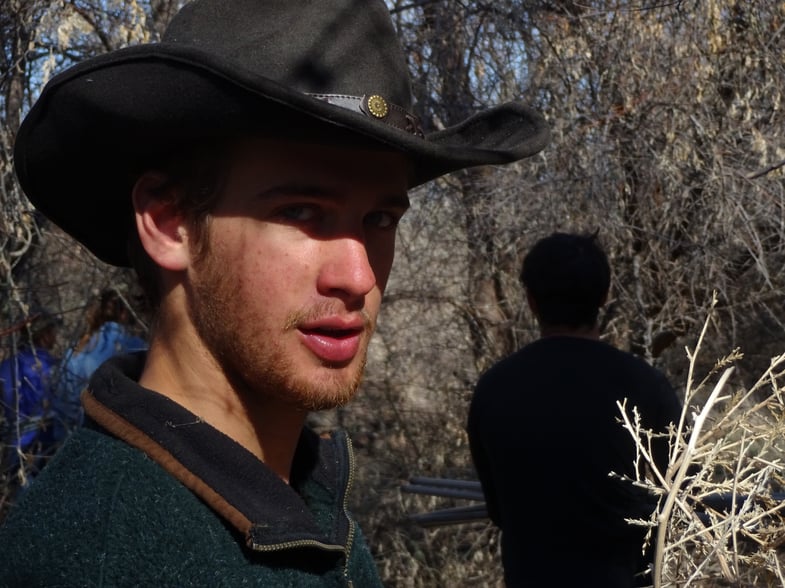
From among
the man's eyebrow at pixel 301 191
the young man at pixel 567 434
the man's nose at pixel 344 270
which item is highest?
the man's eyebrow at pixel 301 191

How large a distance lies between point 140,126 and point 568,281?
6.62 ft

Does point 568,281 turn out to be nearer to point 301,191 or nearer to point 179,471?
point 301,191

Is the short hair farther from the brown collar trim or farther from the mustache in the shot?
the brown collar trim

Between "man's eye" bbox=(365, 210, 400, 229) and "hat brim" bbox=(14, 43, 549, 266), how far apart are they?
0.31 ft

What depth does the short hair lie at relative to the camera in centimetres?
331

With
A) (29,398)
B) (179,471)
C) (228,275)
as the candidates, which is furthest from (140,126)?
(29,398)

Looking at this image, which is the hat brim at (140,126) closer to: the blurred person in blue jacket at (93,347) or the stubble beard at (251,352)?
the stubble beard at (251,352)

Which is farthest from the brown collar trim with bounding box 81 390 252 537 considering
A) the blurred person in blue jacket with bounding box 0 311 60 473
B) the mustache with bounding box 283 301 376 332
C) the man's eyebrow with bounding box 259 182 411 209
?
the blurred person in blue jacket with bounding box 0 311 60 473

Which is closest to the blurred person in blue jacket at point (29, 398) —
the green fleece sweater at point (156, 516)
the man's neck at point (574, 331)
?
the man's neck at point (574, 331)

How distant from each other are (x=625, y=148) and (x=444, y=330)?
1760 millimetres

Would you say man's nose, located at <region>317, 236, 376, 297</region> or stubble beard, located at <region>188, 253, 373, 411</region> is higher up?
man's nose, located at <region>317, 236, 376, 297</region>

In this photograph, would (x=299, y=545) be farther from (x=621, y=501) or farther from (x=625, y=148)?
(x=625, y=148)

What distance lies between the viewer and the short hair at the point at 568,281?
3.31 m

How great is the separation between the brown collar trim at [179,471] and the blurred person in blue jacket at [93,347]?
3.65m
